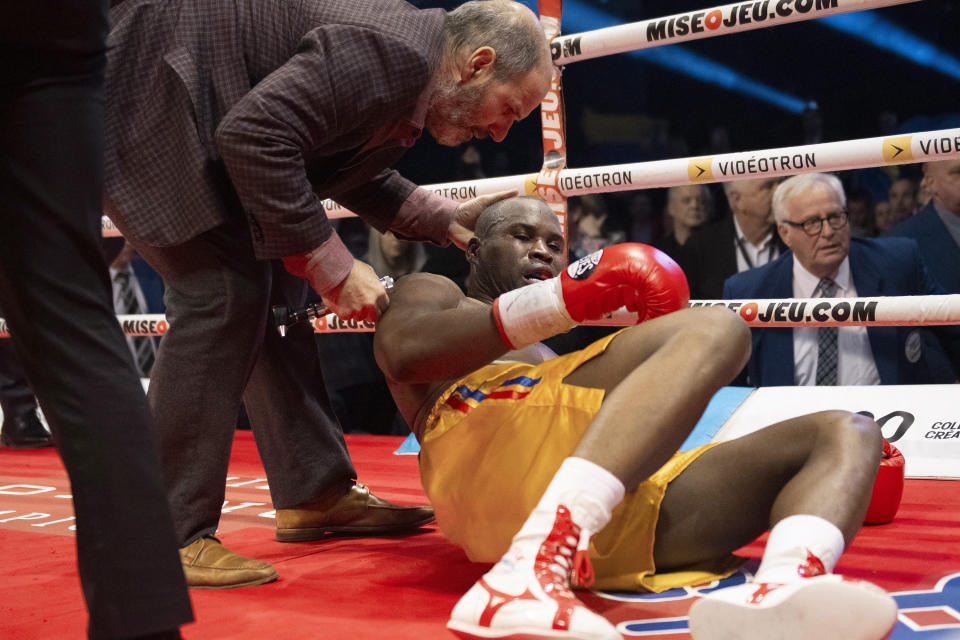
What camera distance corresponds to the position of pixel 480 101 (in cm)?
134

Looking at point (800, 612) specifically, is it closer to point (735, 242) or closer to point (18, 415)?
point (735, 242)

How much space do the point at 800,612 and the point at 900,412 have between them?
4.06 feet

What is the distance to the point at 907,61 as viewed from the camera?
3.22 m

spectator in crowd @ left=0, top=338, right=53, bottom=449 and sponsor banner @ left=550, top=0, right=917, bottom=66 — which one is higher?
sponsor banner @ left=550, top=0, right=917, bottom=66

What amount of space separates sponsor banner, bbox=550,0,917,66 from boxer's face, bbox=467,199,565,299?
0.67 metres

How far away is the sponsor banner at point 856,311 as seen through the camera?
176 centimetres

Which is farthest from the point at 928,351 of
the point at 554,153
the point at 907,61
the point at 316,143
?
the point at 316,143

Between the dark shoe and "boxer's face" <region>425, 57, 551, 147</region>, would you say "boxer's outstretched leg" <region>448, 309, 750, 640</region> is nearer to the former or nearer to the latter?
"boxer's face" <region>425, 57, 551, 147</region>

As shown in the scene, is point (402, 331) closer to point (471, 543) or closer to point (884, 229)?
point (471, 543)

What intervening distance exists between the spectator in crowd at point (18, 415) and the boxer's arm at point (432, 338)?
209 cm

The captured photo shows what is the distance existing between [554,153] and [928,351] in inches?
54.6

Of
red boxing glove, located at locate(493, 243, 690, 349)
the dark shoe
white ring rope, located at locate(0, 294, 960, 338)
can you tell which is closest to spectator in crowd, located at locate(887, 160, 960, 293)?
white ring rope, located at locate(0, 294, 960, 338)

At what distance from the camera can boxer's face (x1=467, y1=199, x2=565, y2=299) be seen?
146cm

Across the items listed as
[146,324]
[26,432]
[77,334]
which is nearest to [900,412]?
[77,334]
